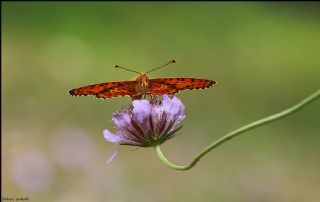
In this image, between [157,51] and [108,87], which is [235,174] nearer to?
[108,87]

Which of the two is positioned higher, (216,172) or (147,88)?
(147,88)

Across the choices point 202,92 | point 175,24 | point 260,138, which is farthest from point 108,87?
point 175,24

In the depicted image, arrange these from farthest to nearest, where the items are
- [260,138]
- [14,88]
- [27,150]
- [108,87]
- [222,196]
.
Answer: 1. [14,88]
2. [260,138]
3. [27,150]
4. [222,196]
5. [108,87]

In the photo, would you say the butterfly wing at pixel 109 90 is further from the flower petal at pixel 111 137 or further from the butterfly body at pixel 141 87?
the flower petal at pixel 111 137

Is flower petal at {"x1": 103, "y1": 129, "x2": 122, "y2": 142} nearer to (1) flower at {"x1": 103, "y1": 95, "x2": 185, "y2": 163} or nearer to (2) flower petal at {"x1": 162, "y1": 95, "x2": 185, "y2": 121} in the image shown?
(1) flower at {"x1": 103, "y1": 95, "x2": 185, "y2": 163}

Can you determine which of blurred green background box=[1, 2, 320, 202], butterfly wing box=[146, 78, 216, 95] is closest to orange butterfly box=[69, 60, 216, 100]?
butterfly wing box=[146, 78, 216, 95]

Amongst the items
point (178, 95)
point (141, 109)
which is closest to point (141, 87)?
point (141, 109)

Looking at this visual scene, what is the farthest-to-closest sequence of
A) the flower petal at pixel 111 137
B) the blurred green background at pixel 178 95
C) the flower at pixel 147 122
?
the blurred green background at pixel 178 95 < the flower petal at pixel 111 137 < the flower at pixel 147 122

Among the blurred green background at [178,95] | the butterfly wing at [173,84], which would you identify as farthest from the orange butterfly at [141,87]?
the blurred green background at [178,95]
